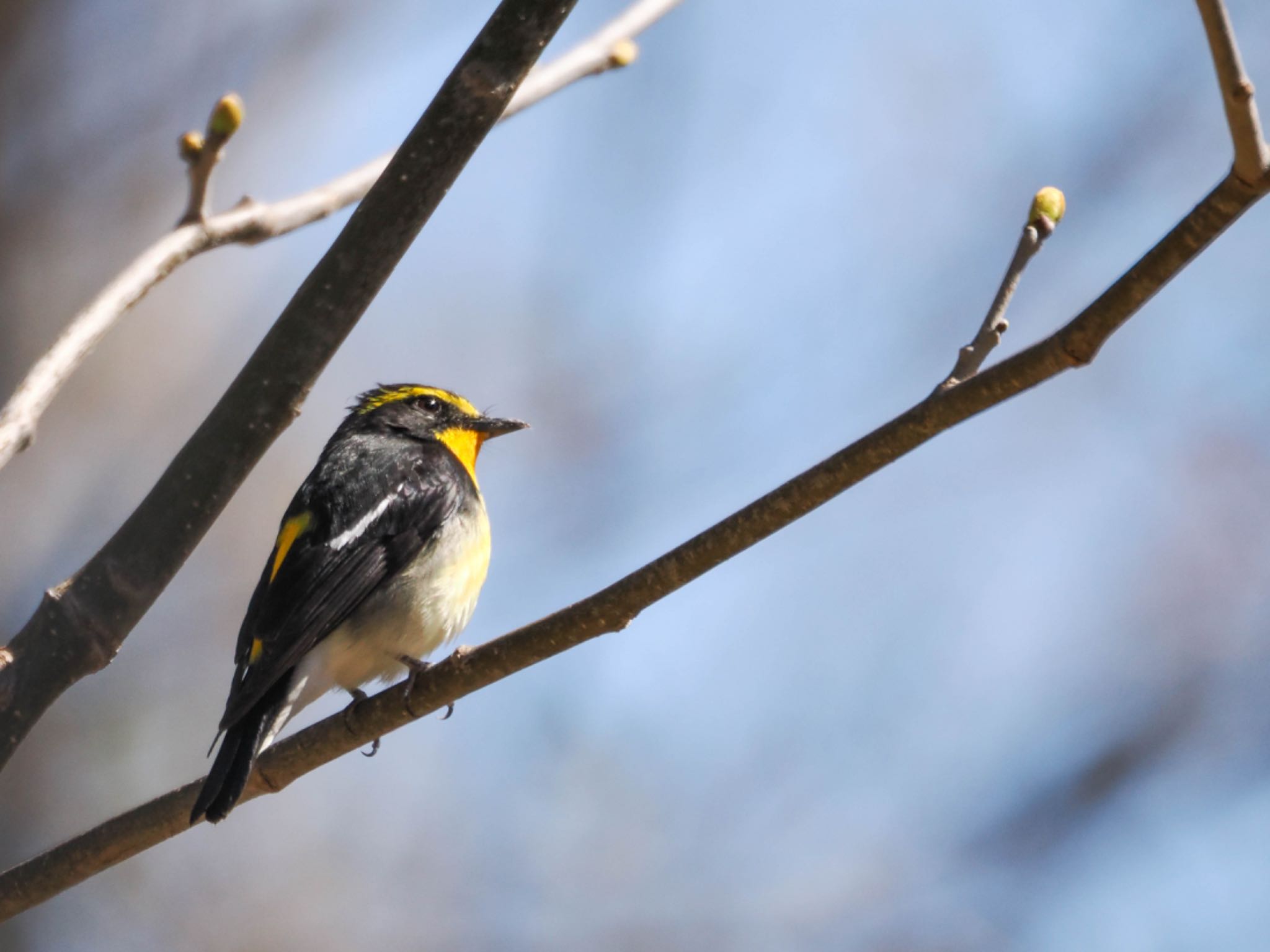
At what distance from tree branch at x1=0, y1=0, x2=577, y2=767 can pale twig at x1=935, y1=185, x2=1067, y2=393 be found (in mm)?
1047

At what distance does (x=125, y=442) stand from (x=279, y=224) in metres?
5.33

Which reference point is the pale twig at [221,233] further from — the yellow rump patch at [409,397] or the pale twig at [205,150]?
the yellow rump patch at [409,397]

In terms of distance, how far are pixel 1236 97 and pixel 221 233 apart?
2327 mm

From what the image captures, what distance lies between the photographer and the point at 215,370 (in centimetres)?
880

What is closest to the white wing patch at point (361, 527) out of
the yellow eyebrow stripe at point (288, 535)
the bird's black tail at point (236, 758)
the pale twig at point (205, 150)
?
the yellow eyebrow stripe at point (288, 535)

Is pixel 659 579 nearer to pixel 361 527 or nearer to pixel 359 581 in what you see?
pixel 359 581

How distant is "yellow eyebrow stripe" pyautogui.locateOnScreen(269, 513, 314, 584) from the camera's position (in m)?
4.93

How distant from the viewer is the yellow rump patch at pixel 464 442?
604cm

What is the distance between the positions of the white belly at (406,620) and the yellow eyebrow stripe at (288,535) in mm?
346

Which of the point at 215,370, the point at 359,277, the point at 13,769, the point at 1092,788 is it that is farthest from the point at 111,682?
the point at 359,277

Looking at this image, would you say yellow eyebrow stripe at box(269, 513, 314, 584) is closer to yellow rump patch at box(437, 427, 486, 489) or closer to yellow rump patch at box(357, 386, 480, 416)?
yellow rump patch at box(437, 427, 486, 489)


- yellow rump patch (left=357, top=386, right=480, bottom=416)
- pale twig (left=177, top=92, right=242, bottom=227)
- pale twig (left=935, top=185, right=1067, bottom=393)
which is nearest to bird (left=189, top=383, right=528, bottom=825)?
yellow rump patch (left=357, top=386, right=480, bottom=416)

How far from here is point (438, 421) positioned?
6137mm

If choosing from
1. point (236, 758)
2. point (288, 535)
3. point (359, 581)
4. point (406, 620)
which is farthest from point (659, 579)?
point (288, 535)
